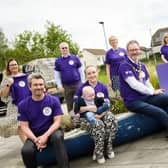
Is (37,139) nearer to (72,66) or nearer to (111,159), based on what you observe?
(111,159)

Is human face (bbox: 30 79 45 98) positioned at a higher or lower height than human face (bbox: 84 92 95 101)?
higher

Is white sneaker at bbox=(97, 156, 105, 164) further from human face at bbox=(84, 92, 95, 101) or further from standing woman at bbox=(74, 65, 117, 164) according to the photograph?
human face at bbox=(84, 92, 95, 101)

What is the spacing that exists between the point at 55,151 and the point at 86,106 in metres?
0.95

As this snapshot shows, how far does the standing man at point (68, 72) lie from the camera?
773cm

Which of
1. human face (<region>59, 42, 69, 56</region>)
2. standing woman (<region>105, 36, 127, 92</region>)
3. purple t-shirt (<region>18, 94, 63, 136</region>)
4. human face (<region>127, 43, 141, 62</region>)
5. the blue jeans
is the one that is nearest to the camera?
purple t-shirt (<region>18, 94, 63, 136</region>)

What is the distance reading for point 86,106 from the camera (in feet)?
19.0

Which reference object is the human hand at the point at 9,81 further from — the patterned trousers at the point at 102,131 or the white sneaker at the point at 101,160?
the white sneaker at the point at 101,160

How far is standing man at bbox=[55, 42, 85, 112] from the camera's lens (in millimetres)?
7730

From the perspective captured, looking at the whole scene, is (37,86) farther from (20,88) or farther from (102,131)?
(20,88)

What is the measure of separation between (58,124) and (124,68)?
56.1 inches

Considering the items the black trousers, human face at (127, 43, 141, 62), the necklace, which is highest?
human face at (127, 43, 141, 62)

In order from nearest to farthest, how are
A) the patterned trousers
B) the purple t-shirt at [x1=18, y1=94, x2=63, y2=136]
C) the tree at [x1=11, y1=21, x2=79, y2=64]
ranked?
the purple t-shirt at [x1=18, y1=94, x2=63, y2=136]
the patterned trousers
the tree at [x1=11, y1=21, x2=79, y2=64]

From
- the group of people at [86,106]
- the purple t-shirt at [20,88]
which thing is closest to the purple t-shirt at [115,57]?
the group of people at [86,106]

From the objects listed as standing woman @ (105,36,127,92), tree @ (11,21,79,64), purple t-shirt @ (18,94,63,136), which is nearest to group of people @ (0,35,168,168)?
purple t-shirt @ (18,94,63,136)
